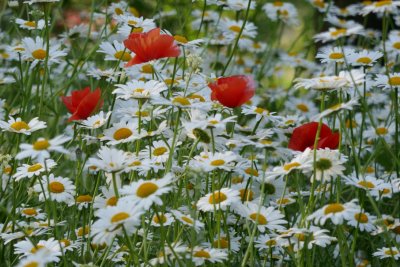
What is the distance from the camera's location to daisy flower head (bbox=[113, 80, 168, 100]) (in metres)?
1.86

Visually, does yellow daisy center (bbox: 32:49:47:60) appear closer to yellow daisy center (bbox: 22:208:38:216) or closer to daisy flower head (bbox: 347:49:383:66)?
yellow daisy center (bbox: 22:208:38:216)

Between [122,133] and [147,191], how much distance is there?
427mm

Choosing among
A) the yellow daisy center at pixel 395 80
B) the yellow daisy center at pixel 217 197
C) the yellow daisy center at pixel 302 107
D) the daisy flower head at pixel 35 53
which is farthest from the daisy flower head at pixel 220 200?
the yellow daisy center at pixel 302 107

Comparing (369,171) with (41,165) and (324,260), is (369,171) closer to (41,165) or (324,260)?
(324,260)

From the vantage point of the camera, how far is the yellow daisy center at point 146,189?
5.03 ft

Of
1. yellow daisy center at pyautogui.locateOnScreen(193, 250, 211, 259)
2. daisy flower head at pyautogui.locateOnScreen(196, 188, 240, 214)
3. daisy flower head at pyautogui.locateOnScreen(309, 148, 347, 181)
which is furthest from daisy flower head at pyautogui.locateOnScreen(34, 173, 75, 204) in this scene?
daisy flower head at pyautogui.locateOnScreen(309, 148, 347, 181)

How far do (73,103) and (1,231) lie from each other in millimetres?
367

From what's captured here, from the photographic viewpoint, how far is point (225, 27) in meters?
3.43

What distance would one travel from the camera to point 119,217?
4.78 feet

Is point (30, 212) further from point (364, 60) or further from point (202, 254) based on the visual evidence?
point (364, 60)

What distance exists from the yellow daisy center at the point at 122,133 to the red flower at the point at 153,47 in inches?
6.5

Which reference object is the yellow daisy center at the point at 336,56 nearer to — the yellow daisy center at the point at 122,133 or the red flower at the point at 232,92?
the red flower at the point at 232,92

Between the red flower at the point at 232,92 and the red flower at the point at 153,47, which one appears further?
the red flower at the point at 153,47

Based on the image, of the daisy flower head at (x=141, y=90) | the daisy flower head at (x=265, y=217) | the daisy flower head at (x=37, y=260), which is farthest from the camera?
the daisy flower head at (x=141, y=90)
